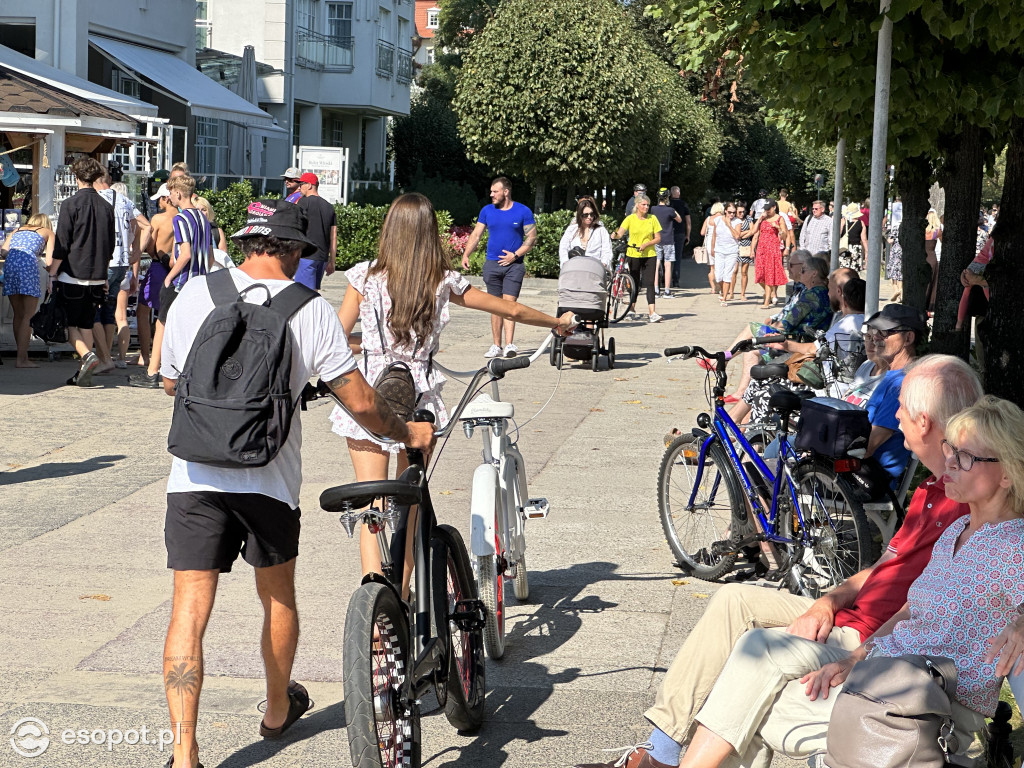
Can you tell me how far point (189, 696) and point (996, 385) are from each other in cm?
655

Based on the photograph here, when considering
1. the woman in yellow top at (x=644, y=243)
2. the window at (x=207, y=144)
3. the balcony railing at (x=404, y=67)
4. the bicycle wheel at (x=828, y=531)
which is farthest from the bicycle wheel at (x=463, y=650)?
the balcony railing at (x=404, y=67)

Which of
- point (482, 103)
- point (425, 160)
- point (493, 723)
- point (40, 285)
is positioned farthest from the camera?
point (425, 160)

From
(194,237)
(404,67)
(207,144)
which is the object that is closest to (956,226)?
(194,237)

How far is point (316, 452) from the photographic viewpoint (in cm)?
908

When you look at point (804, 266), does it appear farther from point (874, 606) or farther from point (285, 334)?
point (285, 334)

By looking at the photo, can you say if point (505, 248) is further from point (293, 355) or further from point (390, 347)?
point (293, 355)

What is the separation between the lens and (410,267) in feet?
16.6

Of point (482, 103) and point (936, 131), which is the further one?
point (482, 103)

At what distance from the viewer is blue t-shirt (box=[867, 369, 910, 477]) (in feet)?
18.8

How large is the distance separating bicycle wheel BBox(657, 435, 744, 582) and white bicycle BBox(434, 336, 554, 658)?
3.68 ft

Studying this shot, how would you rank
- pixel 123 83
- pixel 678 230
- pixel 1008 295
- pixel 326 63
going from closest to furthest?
pixel 1008 295, pixel 678 230, pixel 123 83, pixel 326 63

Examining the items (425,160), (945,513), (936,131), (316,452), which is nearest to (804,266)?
(936,131)

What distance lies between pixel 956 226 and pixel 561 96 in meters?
18.8

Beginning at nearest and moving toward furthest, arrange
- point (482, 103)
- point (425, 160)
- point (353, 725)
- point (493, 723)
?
point (353, 725)
point (493, 723)
point (482, 103)
point (425, 160)
